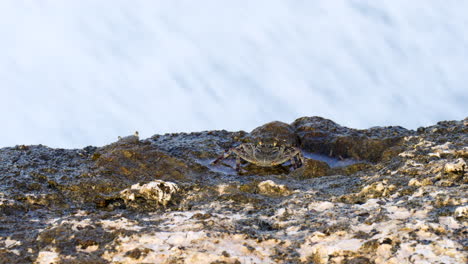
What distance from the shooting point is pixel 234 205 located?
6.72 m

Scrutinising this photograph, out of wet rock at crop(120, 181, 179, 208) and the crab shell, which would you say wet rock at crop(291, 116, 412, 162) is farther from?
wet rock at crop(120, 181, 179, 208)

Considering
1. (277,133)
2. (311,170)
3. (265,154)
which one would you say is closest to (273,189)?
(311,170)

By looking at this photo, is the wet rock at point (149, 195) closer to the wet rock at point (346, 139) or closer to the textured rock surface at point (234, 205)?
the textured rock surface at point (234, 205)

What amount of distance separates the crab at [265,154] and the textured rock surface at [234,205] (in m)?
0.19

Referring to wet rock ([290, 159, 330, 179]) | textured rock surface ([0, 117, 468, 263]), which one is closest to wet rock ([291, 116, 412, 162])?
textured rock surface ([0, 117, 468, 263])

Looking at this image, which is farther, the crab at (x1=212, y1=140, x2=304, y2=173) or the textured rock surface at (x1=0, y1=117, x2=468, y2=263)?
the crab at (x1=212, y1=140, x2=304, y2=173)

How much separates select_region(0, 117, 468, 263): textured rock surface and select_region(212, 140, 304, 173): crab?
0.19 m

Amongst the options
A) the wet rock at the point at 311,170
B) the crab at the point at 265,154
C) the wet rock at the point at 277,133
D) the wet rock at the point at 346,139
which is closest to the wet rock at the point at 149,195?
the wet rock at the point at 311,170

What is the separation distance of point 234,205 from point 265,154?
3.93 metres

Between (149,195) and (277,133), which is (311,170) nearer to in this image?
(277,133)

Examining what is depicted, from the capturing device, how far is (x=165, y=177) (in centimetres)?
873

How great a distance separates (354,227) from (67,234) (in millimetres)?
2931

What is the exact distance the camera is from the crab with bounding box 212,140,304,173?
34.3ft

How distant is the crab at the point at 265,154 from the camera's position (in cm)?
1046
